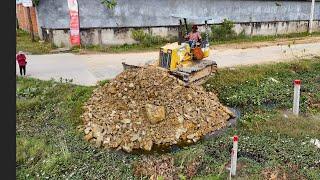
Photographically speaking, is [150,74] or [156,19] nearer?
[150,74]

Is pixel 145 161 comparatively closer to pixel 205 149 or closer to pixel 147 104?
pixel 205 149

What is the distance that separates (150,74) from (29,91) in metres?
4.29

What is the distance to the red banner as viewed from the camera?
1994 cm

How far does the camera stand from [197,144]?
1027cm

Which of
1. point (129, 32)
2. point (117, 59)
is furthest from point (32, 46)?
point (117, 59)

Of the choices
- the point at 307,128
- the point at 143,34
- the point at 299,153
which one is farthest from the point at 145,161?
the point at 143,34

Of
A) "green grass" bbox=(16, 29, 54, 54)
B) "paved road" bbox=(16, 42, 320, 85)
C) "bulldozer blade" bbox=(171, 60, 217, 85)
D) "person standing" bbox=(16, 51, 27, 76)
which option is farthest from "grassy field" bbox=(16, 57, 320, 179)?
"green grass" bbox=(16, 29, 54, 54)

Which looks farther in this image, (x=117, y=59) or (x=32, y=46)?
(x=32, y=46)

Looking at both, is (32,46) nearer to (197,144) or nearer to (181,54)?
(181,54)

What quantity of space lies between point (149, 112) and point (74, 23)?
34.9 ft

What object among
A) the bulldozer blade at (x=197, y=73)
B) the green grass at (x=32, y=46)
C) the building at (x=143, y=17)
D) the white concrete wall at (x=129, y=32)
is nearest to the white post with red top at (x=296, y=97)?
the bulldozer blade at (x=197, y=73)

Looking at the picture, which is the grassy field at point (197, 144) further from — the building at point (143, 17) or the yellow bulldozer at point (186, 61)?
the building at point (143, 17)

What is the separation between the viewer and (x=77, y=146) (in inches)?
396

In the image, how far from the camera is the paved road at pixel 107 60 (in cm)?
1555
